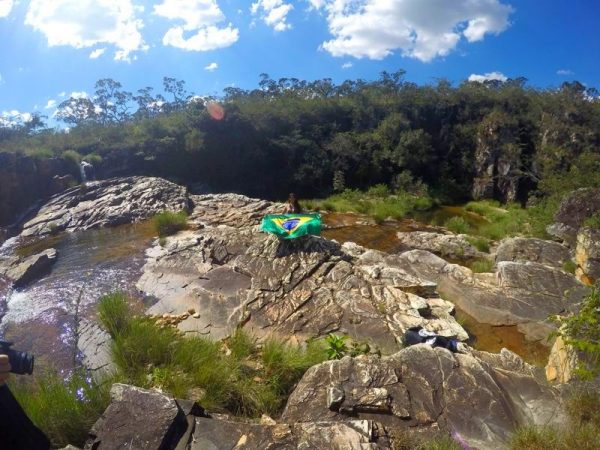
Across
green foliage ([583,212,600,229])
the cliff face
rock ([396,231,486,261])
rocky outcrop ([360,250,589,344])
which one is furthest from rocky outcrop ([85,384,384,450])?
the cliff face

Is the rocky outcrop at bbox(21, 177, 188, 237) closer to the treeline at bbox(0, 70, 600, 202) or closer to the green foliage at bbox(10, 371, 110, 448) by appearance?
the treeline at bbox(0, 70, 600, 202)

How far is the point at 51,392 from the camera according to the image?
3510 millimetres

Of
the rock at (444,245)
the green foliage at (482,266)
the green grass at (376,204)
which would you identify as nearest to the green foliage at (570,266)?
the green foliage at (482,266)

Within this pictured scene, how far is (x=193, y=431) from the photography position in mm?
3334

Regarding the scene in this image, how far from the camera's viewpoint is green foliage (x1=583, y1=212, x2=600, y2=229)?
9266 mm

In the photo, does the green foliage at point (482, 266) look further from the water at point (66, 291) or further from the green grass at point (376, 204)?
the water at point (66, 291)

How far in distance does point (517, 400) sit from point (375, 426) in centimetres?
178

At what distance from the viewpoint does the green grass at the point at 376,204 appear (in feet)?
57.9

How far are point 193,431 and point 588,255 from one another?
9.09m

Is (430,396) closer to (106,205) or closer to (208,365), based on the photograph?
(208,365)

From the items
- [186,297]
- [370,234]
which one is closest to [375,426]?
[186,297]

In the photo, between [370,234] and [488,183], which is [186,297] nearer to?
[370,234]

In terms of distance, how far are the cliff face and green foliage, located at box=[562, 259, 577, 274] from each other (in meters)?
20.4

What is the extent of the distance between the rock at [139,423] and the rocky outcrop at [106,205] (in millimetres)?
12960
